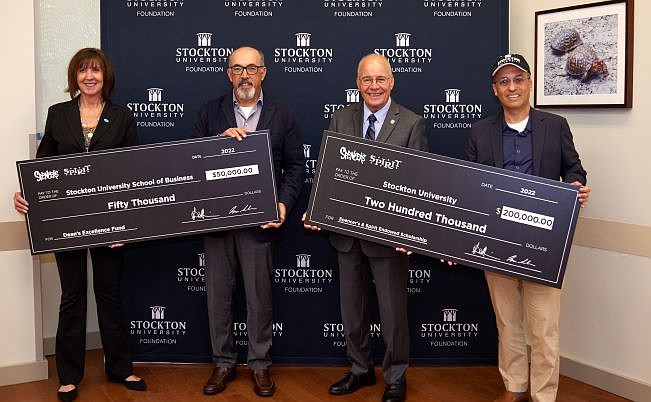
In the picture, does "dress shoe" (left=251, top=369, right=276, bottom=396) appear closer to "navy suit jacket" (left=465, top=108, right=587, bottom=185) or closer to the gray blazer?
the gray blazer

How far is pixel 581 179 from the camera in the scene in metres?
3.60

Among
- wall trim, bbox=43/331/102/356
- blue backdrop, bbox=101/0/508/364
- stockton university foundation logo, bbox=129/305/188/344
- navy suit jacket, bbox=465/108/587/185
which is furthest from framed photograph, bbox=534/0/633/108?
wall trim, bbox=43/331/102/356

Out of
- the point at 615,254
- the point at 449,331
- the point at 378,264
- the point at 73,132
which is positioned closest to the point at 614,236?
the point at 615,254

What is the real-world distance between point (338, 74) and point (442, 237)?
1.46 m

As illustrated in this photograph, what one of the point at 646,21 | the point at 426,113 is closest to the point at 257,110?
the point at 426,113

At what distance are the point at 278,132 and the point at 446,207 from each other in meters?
1.06

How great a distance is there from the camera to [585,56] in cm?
423

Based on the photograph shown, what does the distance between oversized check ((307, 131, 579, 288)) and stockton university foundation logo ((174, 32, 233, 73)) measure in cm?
120

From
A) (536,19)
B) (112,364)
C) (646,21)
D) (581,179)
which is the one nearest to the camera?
(581,179)

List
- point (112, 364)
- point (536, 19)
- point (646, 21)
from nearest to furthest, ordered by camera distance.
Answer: point (646, 21) → point (112, 364) → point (536, 19)

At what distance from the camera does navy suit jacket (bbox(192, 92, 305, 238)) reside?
4.07 metres

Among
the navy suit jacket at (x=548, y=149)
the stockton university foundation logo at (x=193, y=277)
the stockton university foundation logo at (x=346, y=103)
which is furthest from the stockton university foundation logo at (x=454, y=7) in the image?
the stockton university foundation logo at (x=193, y=277)

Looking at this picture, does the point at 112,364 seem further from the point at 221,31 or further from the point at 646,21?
the point at 646,21

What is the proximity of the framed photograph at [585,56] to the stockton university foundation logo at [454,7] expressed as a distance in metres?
0.41
